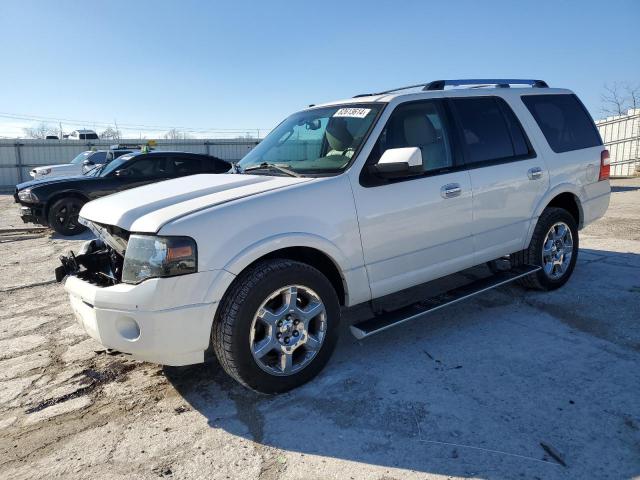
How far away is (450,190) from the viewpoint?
12.8 feet

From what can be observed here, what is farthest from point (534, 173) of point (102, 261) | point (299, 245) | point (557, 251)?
point (102, 261)

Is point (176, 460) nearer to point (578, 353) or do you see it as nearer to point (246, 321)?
point (246, 321)

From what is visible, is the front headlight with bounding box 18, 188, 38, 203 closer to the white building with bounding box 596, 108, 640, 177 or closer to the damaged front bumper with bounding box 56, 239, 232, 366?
the damaged front bumper with bounding box 56, 239, 232, 366

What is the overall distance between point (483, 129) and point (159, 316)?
10.2ft

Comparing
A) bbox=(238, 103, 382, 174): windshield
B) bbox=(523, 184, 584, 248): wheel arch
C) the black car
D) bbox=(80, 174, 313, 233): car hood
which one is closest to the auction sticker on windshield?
bbox=(238, 103, 382, 174): windshield

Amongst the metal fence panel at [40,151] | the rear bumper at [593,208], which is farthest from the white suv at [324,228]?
the metal fence panel at [40,151]

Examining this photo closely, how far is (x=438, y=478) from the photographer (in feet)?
7.89

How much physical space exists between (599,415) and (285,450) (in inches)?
70.4

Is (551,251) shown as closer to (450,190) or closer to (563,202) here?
(563,202)

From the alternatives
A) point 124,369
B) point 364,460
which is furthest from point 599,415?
point 124,369

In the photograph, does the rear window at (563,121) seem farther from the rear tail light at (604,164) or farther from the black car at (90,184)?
the black car at (90,184)

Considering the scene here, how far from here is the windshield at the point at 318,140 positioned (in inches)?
145

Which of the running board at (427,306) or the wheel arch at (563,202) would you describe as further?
the wheel arch at (563,202)

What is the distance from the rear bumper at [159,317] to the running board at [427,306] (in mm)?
1103
